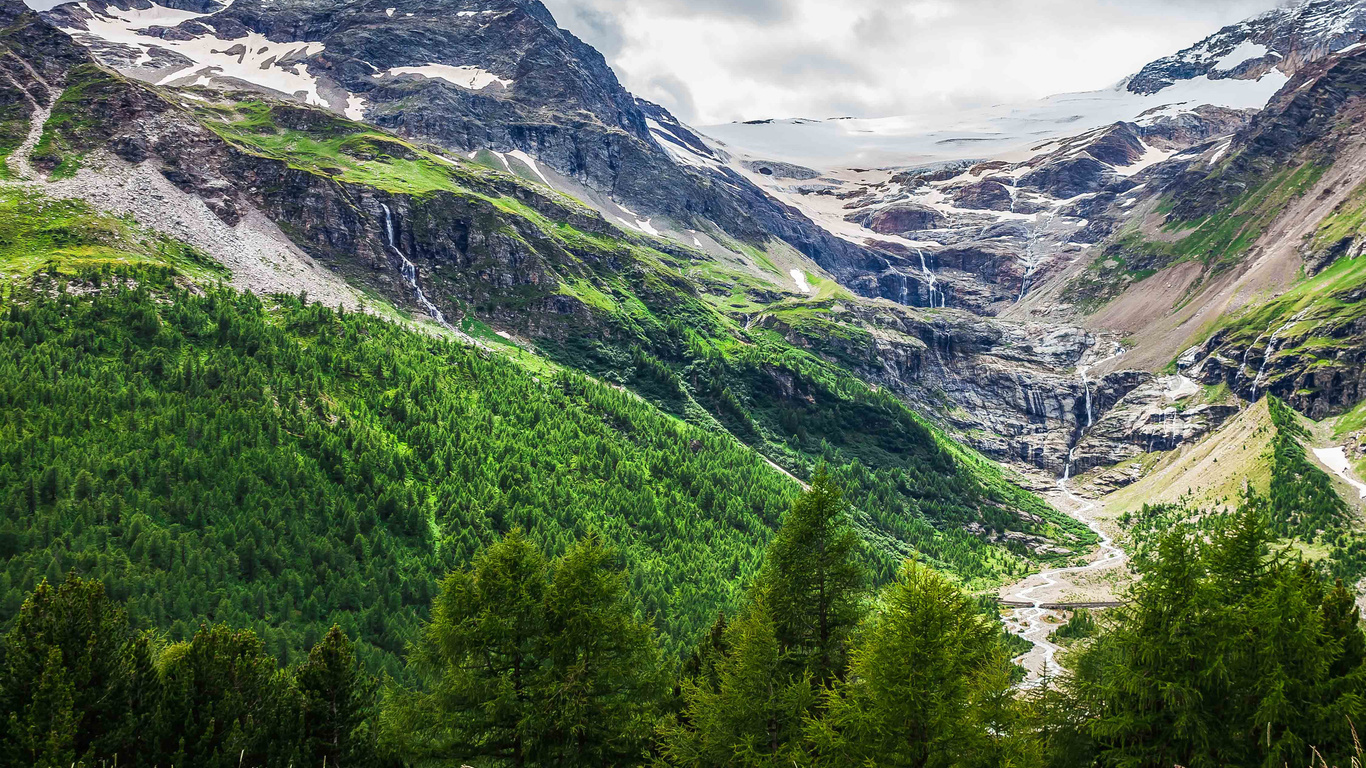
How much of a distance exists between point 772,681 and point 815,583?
4.65m

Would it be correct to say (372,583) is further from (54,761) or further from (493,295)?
(493,295)

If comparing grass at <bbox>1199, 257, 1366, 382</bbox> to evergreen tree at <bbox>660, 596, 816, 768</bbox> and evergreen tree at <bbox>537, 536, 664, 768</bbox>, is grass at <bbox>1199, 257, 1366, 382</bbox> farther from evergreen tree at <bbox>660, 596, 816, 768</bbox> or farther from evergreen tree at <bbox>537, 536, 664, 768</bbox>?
evergreen tree at <bbox>537, 536, 664, 768</bbox>

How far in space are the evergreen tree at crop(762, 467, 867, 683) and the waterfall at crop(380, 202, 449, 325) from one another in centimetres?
14012

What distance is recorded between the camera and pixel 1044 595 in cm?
11731

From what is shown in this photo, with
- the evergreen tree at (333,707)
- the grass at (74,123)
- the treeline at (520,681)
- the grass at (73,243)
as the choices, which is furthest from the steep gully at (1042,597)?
the grass at (74,123)

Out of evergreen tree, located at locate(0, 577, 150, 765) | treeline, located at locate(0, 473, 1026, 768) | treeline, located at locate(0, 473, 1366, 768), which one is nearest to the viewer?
treeline, located at locate(0, 473, 1366, 768)

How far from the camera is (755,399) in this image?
182 m

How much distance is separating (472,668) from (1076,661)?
20.0m

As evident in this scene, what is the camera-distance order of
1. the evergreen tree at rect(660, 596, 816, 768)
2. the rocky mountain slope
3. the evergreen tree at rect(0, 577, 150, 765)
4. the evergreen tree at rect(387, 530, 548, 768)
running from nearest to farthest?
the evergreen tree at rect(660, 596, 816, 768), the evergreen tree at rect(0, 577, 150, 765), the evergreen tree at rect(387, 530, 548, 768), the rocky mountain slope

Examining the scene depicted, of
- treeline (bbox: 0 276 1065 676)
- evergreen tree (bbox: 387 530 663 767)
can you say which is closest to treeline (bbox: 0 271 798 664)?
treeline (bbox: 0 276 1065 676)

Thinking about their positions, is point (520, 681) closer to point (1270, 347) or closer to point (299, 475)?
point (299, 475)

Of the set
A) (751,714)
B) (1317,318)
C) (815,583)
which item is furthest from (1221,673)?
(1317,318)

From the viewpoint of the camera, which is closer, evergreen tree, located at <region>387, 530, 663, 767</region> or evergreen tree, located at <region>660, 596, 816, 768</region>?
evergreen tree, located at <region>660, 596, 816, 768</region>

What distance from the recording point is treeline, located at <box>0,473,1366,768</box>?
17.0 meters
